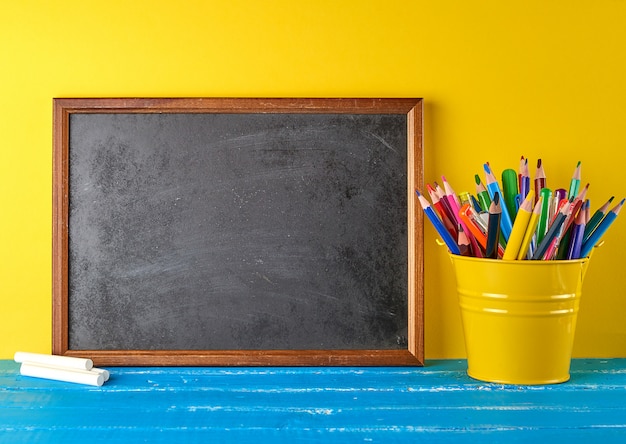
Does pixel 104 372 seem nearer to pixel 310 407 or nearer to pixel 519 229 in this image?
pixel 310 407

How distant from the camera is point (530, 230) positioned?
936 mm

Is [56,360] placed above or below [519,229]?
below

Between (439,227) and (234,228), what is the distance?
322 mm

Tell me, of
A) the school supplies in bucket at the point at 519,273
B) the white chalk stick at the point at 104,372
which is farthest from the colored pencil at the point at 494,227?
the white chalk stick at the point at 104,372

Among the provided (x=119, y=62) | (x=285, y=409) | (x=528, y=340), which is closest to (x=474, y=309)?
(x=528, y=340)

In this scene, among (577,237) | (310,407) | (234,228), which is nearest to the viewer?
(310,407)

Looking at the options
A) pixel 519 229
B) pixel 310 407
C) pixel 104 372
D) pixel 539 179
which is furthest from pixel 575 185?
pixel 104 372

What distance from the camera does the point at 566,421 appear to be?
2.67 feet

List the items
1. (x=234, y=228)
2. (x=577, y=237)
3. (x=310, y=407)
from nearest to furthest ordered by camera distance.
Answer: (x=310, y=407) < (x=577, y=237) < (x=234, y=228)

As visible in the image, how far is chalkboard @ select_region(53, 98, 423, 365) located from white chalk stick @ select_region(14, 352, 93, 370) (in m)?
0.06

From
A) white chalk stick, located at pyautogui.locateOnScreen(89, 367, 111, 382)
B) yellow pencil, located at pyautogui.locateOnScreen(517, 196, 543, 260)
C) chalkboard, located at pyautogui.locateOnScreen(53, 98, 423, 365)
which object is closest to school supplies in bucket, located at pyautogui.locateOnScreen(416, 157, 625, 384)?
yellow pencil, located at pyautogui.locateOnScreen(517, 196, 543, 260)

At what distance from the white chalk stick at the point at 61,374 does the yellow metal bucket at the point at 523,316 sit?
1.78ft

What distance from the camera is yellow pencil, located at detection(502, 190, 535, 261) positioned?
917 millimetres

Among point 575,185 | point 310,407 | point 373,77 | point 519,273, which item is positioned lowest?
point 310,407
